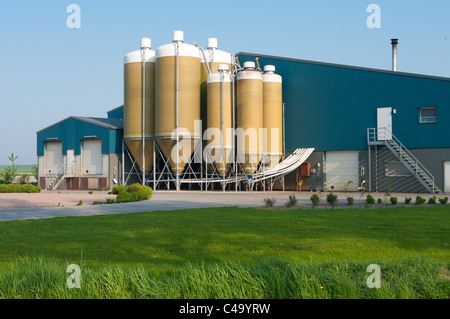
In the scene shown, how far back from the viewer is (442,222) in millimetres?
15977

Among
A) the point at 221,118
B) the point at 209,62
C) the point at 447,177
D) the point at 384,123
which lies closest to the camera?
the point at 447,177

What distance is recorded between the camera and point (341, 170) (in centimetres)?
4425

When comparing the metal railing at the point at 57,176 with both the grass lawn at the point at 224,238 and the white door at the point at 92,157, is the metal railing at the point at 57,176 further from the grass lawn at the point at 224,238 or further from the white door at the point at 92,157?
the grass lawn at the point at 224,238

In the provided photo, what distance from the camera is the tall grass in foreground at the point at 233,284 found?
651cm

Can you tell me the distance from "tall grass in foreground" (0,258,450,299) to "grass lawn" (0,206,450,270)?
155cm

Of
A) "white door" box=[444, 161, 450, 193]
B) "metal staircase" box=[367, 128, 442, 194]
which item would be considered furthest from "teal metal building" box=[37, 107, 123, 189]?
"white door" box=[444, 161, 450, 193]

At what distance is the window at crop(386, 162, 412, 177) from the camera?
133 ft

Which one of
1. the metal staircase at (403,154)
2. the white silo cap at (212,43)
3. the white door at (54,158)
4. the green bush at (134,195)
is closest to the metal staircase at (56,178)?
the white door at (54,158)

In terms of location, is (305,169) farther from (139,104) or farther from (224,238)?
(224,238)

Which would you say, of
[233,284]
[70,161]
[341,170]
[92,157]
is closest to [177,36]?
[92,157]

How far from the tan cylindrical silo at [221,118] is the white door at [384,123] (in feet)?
42.4

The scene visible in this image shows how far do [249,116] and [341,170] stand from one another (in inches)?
369

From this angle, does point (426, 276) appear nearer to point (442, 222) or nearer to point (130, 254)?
point (130, 254)

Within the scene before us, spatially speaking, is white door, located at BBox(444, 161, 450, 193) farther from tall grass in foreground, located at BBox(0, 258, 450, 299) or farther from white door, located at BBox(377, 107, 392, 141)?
tall grass in foreground, located at BBox(0, 258, 450, 299)
